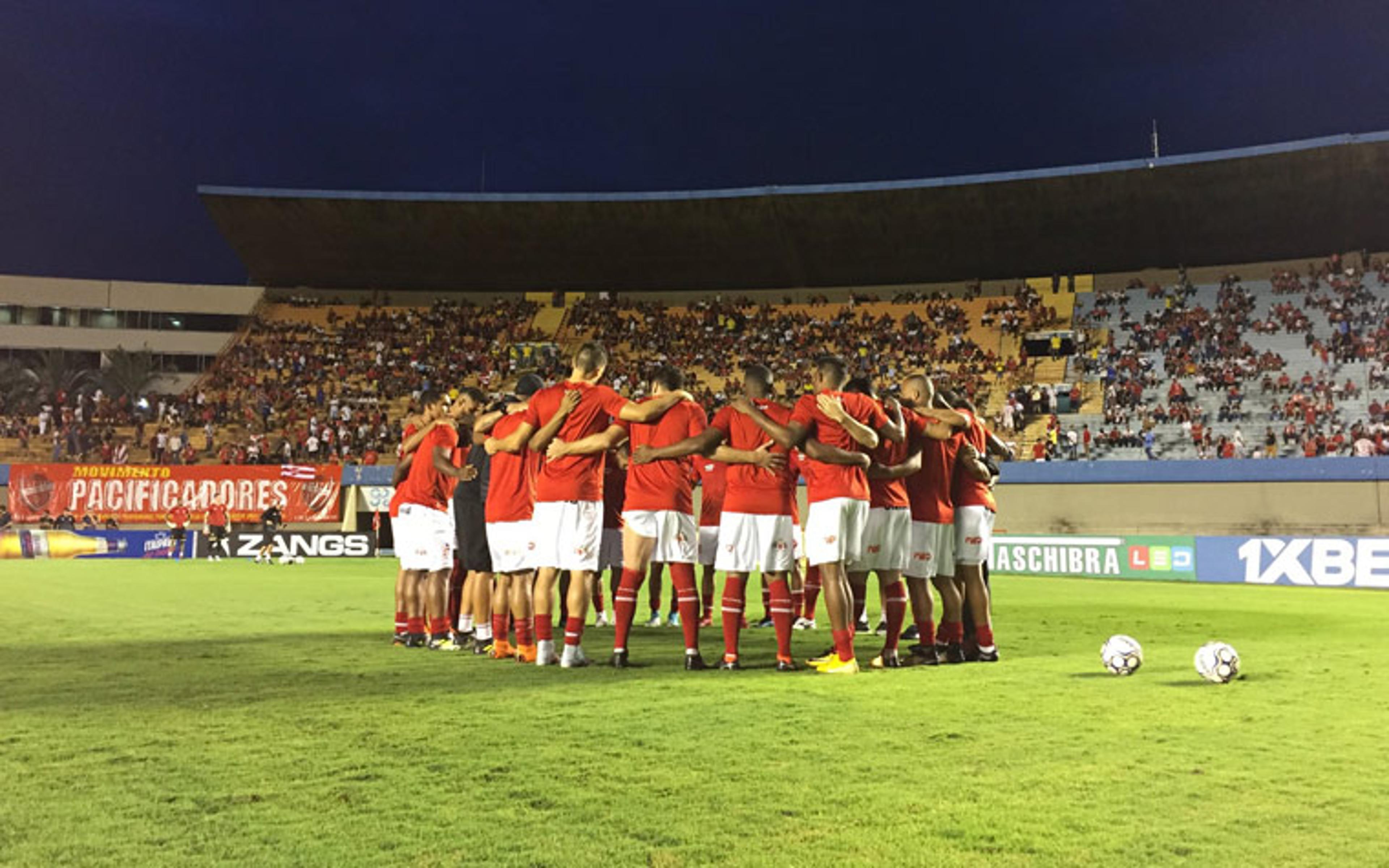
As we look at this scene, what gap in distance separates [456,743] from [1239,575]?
72.0ft

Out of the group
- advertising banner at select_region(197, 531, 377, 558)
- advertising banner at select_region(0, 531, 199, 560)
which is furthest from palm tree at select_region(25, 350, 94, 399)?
advertising banner at select_region(197, 531, 377, 558)

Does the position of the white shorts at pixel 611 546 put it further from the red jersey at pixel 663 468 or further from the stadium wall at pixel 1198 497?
the stadium wall at pixel 1198 497

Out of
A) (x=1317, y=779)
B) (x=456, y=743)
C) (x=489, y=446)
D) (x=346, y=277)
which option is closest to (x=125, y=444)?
(x=346, y=277)

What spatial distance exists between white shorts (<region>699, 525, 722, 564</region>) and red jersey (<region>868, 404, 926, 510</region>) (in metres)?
3.77

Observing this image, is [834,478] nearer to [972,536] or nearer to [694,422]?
[694,422]

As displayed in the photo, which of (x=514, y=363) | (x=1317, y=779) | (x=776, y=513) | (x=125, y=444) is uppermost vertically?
(x=514, y=363)

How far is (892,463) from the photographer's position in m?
8.95

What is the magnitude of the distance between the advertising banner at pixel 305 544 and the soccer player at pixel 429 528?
80.6 feet

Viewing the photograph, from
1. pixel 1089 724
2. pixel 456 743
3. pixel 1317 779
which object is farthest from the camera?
pixel 1089 724

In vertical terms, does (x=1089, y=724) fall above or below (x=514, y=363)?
below

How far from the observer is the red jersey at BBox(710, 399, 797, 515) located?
8430 mm

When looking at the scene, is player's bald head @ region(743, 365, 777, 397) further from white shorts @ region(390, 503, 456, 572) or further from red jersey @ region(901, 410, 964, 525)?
white shorts @ region(390, 503, 456, 572)

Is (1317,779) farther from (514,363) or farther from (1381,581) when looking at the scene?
(514,363)

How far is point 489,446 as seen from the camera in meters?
8.94
